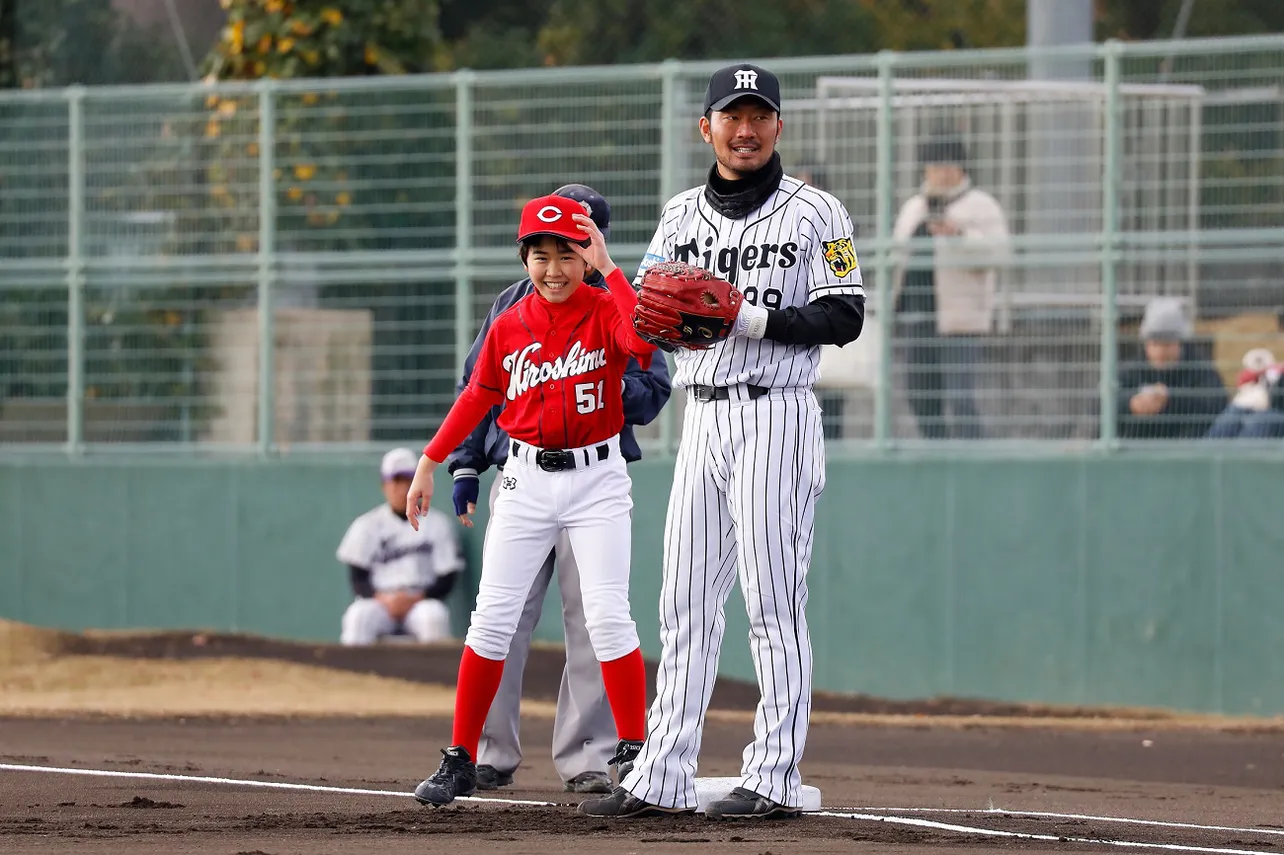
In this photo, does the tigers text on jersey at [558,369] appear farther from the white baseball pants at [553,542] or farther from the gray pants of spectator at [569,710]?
the gray pants of spectator at [569,710]

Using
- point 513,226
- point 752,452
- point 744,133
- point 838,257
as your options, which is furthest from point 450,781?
point 513,226

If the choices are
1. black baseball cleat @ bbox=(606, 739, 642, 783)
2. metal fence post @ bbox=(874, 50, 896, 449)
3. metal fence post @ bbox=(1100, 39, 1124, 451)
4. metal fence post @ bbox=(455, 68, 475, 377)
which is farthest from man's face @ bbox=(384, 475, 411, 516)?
black baseball cleat @ bbox=(606, 739, 642, 783)

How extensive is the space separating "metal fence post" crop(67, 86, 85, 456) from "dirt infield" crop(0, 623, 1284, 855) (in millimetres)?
1611

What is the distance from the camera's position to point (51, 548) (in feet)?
49.2

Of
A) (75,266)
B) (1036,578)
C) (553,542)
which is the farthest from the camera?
(75,266)

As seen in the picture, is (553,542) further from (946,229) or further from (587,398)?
(946,229)

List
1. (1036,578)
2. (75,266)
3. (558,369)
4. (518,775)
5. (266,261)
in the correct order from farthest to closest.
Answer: (75,266) < (266,261) < (1036,578) < (518,775) < (558,369)

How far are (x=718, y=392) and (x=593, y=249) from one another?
0.65 meters

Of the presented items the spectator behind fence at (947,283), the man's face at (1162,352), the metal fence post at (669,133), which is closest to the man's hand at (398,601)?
the metal fence post at (669,133)

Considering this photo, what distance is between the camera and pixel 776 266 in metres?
6.38

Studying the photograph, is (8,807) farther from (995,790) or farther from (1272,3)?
(1272,3)

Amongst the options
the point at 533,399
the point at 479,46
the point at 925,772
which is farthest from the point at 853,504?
the point at 479,46

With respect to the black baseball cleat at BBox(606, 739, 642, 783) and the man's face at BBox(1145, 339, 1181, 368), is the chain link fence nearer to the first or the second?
the man's face at BBox(1145, 339, 1181, 368)

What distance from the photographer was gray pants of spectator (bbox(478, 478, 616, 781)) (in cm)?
794
